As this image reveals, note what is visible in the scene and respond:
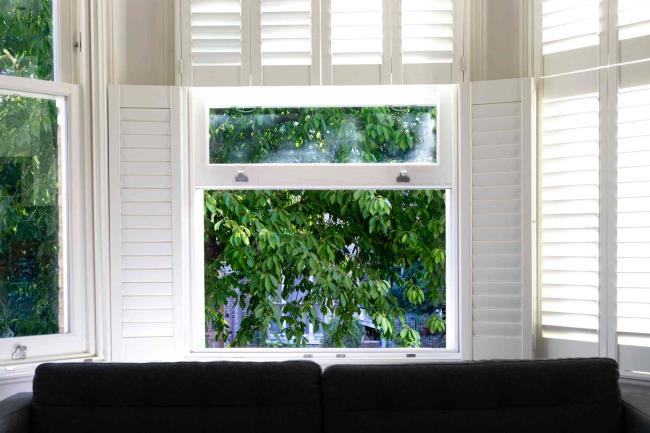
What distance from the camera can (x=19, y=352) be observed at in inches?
107

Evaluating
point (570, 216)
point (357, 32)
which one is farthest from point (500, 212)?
point (357, 32)

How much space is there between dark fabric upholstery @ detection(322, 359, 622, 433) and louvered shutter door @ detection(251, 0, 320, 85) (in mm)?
1360

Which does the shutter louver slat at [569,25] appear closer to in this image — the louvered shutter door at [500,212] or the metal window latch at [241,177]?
the louvered shutter door at [500,212]

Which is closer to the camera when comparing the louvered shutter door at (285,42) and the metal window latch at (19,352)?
the metal window latch at (19,352)

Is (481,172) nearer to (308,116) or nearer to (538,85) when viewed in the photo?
(538,85)

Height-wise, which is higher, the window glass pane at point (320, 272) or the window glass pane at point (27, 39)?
the window glass pane at point (27, 39)

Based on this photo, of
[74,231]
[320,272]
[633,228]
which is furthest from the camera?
[320,272]

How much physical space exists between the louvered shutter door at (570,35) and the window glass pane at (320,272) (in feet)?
2.82

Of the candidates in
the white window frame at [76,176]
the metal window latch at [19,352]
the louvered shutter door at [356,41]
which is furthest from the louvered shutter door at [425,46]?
the metal window latch at [19,352]

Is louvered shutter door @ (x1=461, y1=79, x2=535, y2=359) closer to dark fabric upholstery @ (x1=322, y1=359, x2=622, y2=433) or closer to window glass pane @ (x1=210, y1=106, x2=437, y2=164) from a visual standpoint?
window glass pane @ (x1=210, y1=106, x2=437, y2=164)

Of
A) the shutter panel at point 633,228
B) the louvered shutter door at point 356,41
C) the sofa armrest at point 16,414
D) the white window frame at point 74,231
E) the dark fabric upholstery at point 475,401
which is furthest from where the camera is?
the louvered shutter door at point 356,41

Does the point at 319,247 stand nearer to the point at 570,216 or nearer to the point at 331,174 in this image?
the point at 331,174

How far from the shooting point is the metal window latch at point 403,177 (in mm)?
3047

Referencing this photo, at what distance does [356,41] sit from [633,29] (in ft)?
3.47
